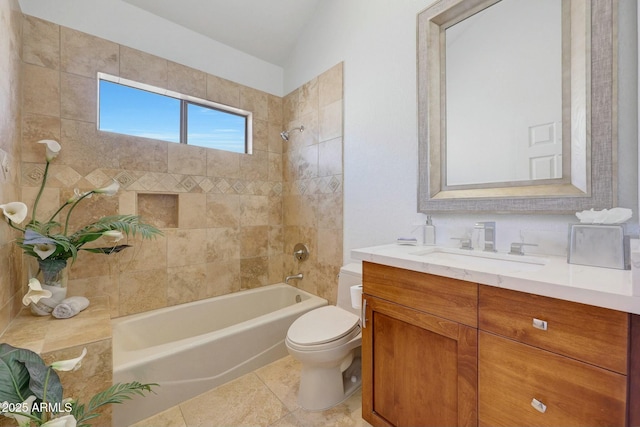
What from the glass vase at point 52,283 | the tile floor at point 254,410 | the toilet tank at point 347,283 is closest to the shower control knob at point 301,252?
the toilet tank at point 347,283

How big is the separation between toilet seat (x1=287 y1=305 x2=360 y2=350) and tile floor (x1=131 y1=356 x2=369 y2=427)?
0.40 m

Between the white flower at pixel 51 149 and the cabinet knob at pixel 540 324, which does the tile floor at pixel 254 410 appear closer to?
the cabinet knob at pixel 540 324

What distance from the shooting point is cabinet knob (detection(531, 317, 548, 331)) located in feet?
2.40

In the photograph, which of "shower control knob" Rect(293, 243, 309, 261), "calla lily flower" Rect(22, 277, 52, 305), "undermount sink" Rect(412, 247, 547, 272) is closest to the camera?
"undermount sink" Rect(412, 247, 547, 272)

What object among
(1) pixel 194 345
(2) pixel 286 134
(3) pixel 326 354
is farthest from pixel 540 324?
(2) pixel 286 134

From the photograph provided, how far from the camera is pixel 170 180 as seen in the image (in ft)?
6.88

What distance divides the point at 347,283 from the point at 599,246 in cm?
120

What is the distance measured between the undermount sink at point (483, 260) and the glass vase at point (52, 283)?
6.55 feet

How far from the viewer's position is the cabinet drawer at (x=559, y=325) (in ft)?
2.08

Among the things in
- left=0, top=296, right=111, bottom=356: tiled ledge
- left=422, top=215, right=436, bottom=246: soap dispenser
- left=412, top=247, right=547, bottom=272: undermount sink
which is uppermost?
left=422, top=215, right=436, bottom=246: soap dispenser

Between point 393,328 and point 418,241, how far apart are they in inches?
23.5

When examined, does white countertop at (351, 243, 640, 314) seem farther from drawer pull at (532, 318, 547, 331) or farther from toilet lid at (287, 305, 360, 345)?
toilet lid at (287, 305, 360, 345)

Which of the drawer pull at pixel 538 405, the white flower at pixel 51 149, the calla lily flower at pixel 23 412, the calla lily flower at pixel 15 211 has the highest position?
the white flower at pixel 51 149

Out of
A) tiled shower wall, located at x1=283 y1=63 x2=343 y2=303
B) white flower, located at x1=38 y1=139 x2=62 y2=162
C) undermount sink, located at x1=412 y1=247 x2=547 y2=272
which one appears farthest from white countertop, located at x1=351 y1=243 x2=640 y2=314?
white flower, located at x1=38 y1=139 x2=62 y2=162
